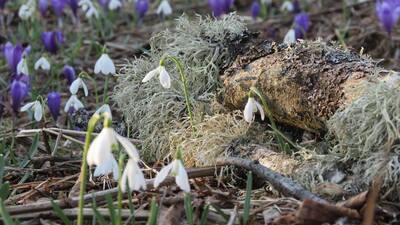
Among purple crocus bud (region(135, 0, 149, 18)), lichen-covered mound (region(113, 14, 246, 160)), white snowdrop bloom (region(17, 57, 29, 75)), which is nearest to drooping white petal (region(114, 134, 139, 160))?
lichen-covered mound (region(113, 14, 246, 160))

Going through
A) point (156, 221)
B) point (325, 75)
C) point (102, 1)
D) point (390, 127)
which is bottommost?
point (156, 221)

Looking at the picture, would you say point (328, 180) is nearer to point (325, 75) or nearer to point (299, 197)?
point (299, 197)

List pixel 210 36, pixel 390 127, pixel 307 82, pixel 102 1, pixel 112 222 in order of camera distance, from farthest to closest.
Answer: pixel 102 1 < pixel 210 36 < pixel 307 82 < pixel 390 127 < pixel 112 222

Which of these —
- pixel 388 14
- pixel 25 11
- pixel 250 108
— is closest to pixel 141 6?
pixel 25 11

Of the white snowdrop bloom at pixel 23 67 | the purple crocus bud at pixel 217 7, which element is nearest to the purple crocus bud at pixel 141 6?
the purple crocus bud at pixel 217 7

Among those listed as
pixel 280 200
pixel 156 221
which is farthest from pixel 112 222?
pixel 280 200

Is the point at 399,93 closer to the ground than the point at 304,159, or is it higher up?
higher up
